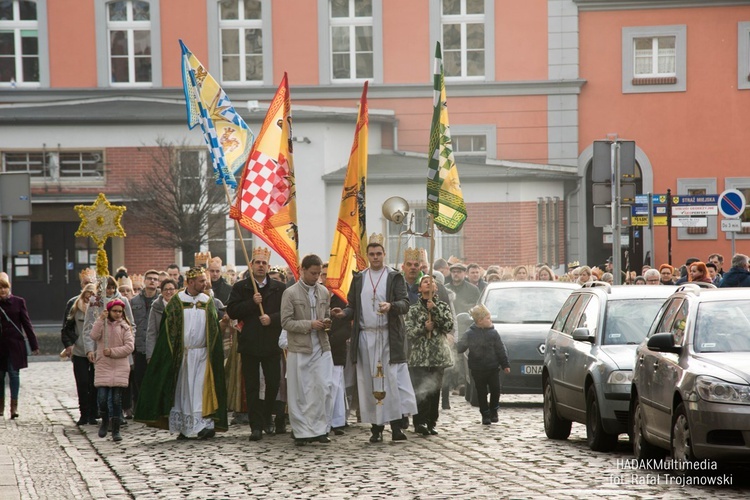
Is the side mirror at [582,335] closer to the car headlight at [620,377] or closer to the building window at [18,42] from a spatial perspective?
the car headlight at [620,377]

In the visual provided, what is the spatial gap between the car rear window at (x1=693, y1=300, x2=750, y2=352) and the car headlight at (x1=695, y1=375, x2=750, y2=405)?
0.73 metres

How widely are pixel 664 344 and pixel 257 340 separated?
5078 millimetres

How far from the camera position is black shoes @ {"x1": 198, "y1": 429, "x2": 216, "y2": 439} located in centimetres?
1406

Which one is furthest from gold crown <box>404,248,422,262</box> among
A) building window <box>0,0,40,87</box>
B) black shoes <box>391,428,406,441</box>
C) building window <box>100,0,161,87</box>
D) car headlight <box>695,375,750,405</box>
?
building window <box>0,0,40,87</box>

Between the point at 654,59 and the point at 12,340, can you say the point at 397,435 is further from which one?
the point at 654,59

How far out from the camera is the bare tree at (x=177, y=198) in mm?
34250

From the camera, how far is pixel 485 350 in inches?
611

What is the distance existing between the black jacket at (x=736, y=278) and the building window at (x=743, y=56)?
24.1m

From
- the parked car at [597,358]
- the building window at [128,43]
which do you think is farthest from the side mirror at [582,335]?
the building window at [128,43]

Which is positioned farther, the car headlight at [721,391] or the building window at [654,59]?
the building window at [654,59]

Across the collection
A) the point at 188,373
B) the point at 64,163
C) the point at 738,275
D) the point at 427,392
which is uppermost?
the point at 64,163

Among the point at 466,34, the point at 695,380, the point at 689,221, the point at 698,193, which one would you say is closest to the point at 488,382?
the point at 695,380

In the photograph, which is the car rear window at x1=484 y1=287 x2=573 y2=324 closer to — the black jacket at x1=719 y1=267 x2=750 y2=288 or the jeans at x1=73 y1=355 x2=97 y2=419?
the black jacket at x1=719 y1=267 x2=750 y2=288

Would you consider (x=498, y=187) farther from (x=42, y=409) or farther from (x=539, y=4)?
(x=42, y=409)
